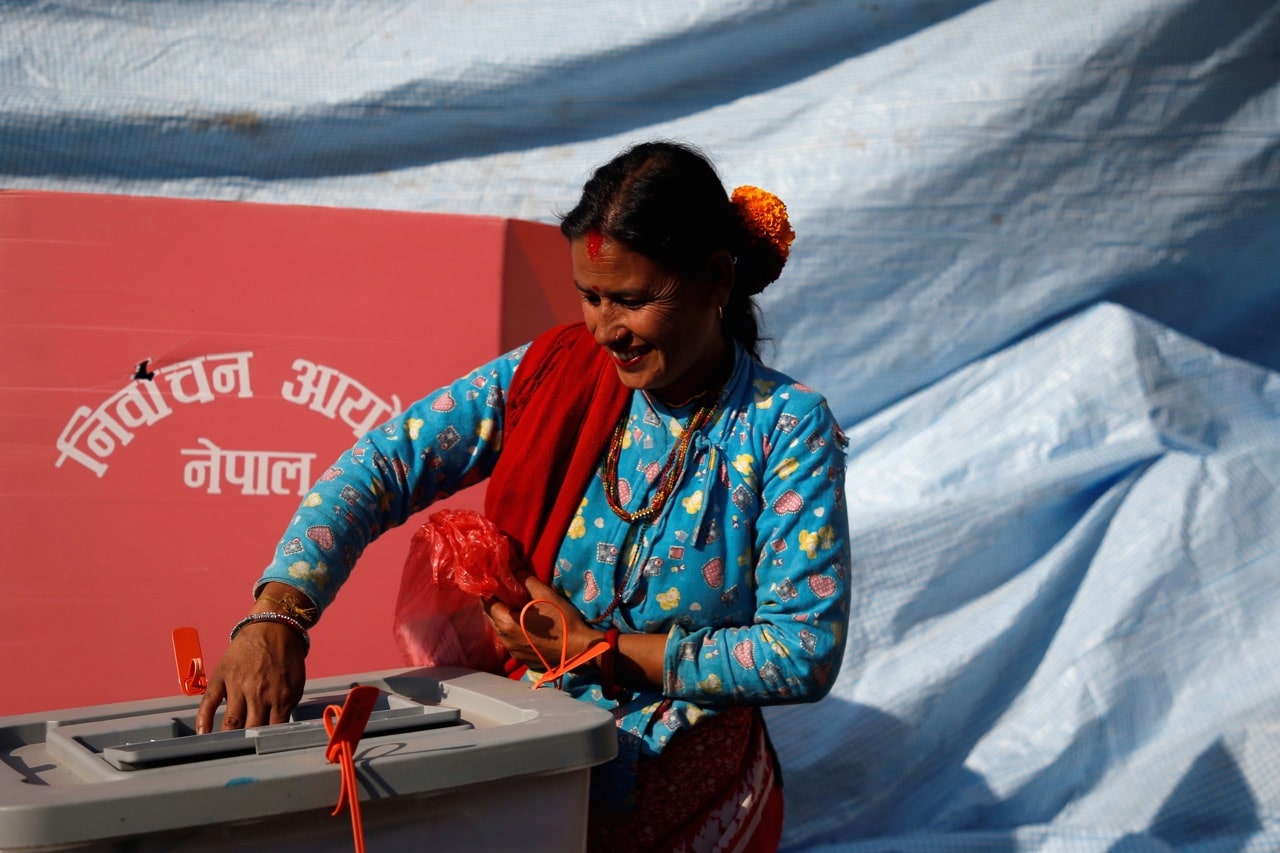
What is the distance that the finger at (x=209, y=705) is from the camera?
115cm

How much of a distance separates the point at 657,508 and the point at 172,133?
6.11ft

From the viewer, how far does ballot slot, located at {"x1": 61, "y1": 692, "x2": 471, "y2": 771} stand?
991 mm

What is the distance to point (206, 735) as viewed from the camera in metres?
1.03

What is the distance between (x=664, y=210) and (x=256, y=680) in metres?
0.62

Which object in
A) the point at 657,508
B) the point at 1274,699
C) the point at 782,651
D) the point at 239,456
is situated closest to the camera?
the point at 782,651

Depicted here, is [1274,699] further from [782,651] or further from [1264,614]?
[782,651]

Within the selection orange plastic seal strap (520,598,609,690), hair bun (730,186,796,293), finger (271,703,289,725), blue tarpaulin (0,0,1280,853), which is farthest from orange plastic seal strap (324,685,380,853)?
blue tarpaulin (0,0,1280,853)

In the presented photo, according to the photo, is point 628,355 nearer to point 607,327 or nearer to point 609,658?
point 607,327

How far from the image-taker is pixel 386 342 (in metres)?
2.03

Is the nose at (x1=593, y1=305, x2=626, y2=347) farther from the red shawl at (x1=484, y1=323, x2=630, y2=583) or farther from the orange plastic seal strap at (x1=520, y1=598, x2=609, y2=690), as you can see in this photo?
the orange plastic seal strap at (x1=520, y1=598, x2=609, y2=690)

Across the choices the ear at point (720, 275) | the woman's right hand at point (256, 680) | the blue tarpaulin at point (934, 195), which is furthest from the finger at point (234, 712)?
the blue tarpaulin at point (934, 195)

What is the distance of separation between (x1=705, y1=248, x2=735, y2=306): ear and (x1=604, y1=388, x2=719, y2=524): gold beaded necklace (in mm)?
107

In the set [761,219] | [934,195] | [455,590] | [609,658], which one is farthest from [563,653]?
[934,195]

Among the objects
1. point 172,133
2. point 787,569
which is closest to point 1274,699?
point 787,569
